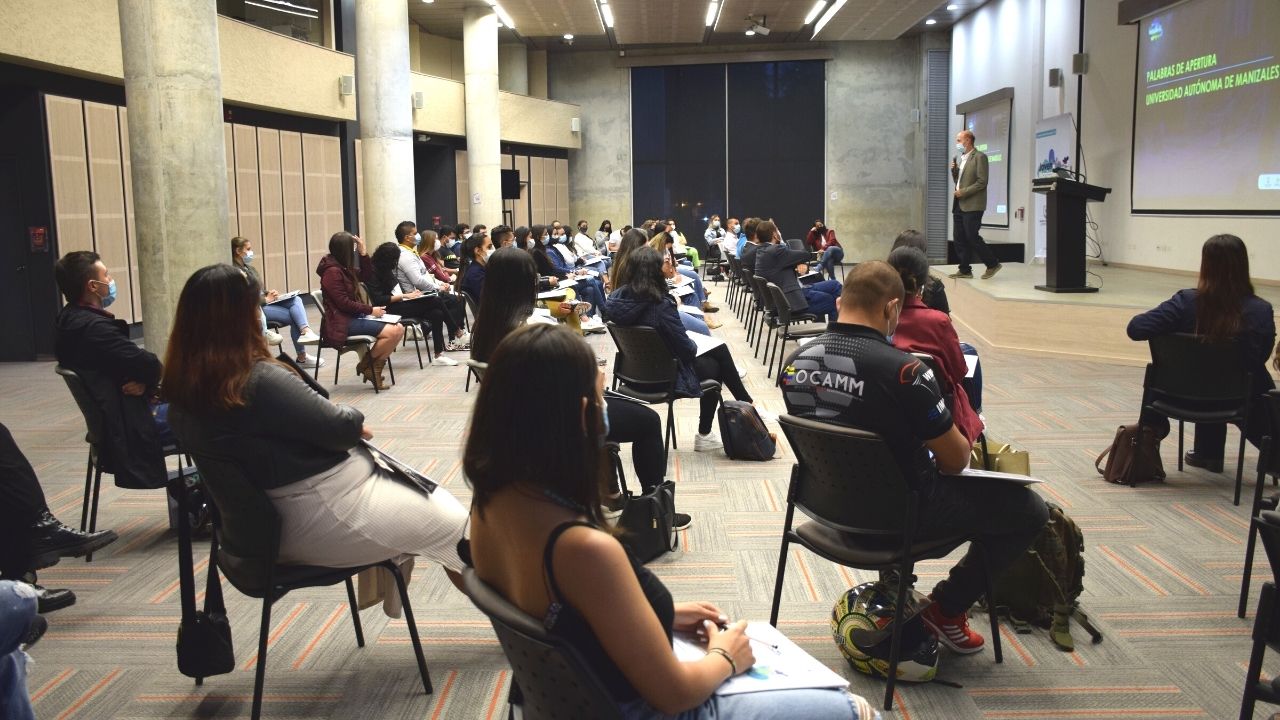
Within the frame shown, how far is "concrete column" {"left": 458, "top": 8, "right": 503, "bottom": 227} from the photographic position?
18.3 metres

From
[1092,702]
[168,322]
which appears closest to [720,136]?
[168,322]

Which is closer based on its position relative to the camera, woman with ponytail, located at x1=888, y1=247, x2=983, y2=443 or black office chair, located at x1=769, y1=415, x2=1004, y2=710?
black office chair, located at x1=769, y1=415, x2=1004, y2=710

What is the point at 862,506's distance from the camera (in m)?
2.87

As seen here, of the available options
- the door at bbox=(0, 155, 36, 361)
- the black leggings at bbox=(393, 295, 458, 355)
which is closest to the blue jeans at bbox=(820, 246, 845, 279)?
the black leggings at bbox=(393, 295, 458, 355)

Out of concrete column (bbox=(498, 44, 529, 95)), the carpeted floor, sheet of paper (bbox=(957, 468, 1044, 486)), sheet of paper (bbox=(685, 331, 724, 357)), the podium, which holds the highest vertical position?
concrete column (bbox=(498, 44, 529, 95))

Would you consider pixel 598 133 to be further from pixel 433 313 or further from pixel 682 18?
pixel 433 313

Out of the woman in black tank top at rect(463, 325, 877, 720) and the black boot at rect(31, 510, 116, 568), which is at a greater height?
the woman in black tank top at rect(463, 325, 877, 720)

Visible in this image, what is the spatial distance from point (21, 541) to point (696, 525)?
256 cm

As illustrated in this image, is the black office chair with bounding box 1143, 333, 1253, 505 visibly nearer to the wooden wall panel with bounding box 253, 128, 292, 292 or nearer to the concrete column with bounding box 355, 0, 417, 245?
the concrete column with bounding box 355, 0, 417, 245

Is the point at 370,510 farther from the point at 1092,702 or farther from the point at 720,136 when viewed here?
the point at 720,136

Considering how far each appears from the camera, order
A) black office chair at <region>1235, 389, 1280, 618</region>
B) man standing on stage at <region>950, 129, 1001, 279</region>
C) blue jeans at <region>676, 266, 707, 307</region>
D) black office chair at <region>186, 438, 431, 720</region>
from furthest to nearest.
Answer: man standing on stage at <region>950, 129, 1001, 279</region> < blue jeans at <region>676, 266, 707, 307</region> < black office chair at <region>1235, 389, 1280, 618</region> < black office chair at <region>186, 438, 431, 720</region>

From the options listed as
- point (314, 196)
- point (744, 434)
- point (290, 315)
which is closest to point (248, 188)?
point (314, 196)

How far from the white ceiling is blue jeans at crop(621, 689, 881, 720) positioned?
55.8 ft

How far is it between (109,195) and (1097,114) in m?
12.0
